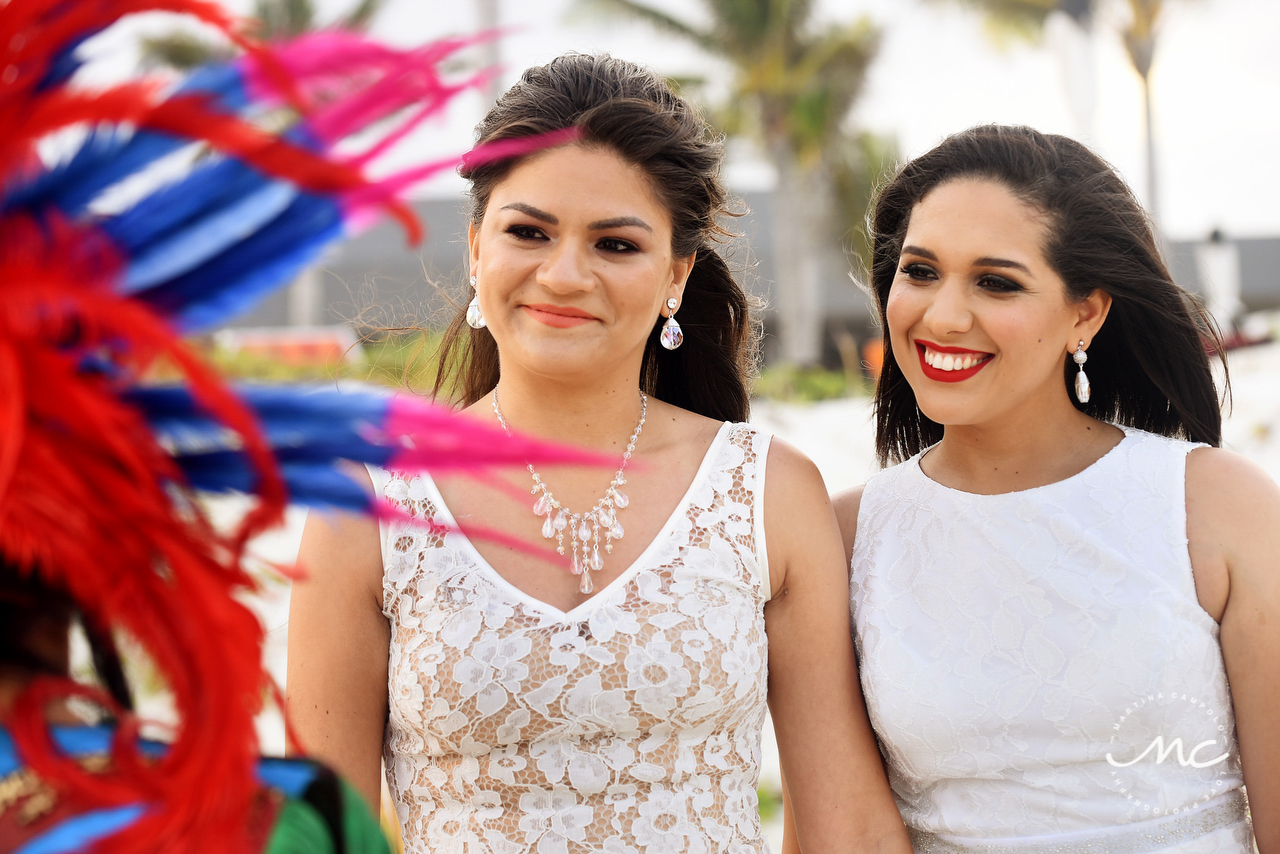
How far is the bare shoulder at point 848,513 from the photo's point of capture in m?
2.84

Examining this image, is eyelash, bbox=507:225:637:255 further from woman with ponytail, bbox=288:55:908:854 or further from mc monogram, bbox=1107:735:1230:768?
mc monogram, bbox=1107:735:1230:768

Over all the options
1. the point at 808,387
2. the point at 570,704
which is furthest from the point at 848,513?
the point at 808,387

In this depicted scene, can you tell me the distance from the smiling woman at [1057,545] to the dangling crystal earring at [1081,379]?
15 mm

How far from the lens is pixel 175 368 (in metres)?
0.81

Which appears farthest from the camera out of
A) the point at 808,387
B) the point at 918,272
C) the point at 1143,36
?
the point at 1143,36

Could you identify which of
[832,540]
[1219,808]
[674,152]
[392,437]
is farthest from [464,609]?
[1219,808]

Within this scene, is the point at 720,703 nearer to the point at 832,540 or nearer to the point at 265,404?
the point at 832,540

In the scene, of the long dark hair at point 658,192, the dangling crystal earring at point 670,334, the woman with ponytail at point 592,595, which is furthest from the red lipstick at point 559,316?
the dangling crystal earring at point 670,334

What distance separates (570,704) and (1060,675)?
3.47 feet

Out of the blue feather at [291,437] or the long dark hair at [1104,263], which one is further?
the long dark hair at [1104,263]

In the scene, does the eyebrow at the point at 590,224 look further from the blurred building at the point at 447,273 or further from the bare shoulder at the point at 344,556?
the blurred building at the point at 447,273

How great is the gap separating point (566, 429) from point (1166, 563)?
4.44 feet

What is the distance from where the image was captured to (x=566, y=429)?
2.60 metres

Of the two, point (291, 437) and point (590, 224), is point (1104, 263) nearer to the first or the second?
point (590, 224)
